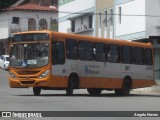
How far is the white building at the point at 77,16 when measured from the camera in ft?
203

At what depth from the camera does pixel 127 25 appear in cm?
5291

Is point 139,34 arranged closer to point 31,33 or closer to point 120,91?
point 120,91

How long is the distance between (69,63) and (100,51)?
2816 millimetres

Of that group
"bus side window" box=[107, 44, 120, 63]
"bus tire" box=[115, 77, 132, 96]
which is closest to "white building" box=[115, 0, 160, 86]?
"bus tire" box=[115, 77, 132, 96]

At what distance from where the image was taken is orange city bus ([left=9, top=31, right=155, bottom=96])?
27.8 metres

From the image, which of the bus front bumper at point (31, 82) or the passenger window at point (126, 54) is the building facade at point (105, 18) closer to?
the passenger window at point (126, 54)

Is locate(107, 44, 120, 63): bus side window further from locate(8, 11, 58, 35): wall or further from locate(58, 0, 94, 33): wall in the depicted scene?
locate(8, 11, 58, 35): wall

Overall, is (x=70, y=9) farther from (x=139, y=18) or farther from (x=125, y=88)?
(x=125, y=88)

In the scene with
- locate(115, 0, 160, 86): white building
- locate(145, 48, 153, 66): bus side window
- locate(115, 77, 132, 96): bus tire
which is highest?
locate(115, 0, 160, 86): white building

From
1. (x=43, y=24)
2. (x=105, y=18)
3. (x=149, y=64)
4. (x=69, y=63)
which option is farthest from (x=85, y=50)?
(x=43, y=24)

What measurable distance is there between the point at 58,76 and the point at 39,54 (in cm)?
141

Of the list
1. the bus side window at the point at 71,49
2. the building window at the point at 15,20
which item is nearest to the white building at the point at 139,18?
the bus side window at the point at 71,49

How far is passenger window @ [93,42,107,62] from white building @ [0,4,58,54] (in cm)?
6162

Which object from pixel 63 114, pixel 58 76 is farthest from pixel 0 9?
pixel 63 114
